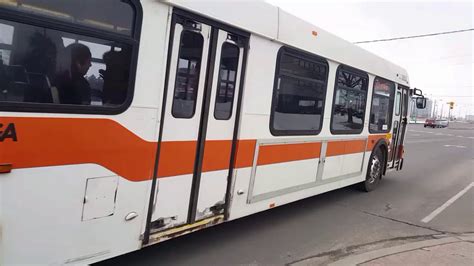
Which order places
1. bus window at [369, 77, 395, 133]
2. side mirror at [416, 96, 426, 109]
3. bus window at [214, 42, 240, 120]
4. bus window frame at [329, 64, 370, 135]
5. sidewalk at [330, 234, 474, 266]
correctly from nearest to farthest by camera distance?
bus window at [214, 42, 240, 120]
sidewalk at [330, 234, 474, 266]
bus window frame at [329, 64, 370, 135]
bus window at [369, 77, 395, 133]
side mirror at [416, 96, 426, 109]

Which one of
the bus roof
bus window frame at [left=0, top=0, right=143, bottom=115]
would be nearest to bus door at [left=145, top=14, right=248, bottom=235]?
the bus roof

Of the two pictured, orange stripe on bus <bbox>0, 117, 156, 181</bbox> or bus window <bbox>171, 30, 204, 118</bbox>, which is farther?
bus window <bbox>171, 30, 204, 118</bbox>

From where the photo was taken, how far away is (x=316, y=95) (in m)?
5.95

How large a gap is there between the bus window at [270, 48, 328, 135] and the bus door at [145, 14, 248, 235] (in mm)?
843

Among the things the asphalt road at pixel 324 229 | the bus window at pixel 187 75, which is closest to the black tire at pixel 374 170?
the asphalt road at pixel 324 229

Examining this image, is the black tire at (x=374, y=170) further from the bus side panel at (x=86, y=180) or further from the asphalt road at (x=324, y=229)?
the bus side panel at (x=86, y=180)

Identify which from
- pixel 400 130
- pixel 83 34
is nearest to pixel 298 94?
pixel 83 34

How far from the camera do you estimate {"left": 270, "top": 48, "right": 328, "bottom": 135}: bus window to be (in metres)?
5.13

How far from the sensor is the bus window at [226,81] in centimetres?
421

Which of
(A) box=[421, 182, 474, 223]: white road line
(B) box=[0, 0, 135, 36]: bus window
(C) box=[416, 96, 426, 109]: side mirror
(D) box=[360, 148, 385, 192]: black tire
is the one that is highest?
(C) box=[416, 96, 426, 109]: side mirror

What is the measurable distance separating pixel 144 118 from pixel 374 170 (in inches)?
255

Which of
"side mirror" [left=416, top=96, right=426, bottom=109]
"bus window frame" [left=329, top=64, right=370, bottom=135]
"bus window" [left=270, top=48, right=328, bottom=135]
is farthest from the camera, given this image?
"side mirror" [left=416, top=96, right=426, bottom=109]

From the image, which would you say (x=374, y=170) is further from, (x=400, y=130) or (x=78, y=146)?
(x=78, y=146)

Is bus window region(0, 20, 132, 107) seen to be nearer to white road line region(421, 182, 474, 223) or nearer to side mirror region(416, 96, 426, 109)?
white road line region(421, 182, 474, 223)
